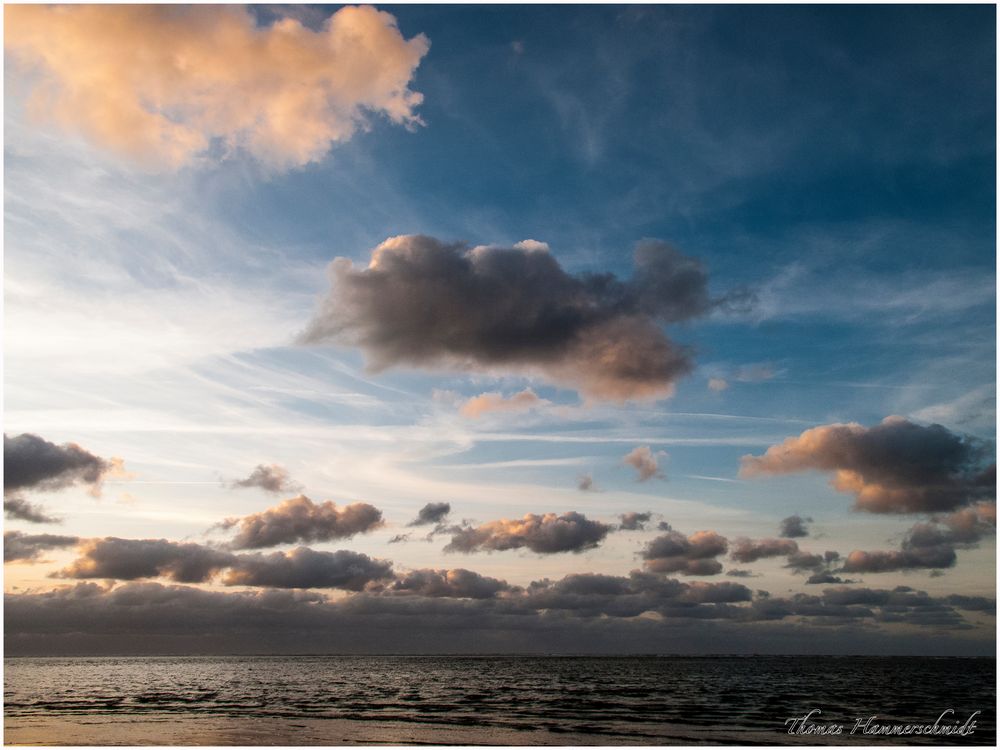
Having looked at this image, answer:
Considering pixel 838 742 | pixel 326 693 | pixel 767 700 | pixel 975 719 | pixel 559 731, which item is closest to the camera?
pixel 838 742

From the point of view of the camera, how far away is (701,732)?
5106 centimetres

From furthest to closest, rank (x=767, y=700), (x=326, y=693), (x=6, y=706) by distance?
(x=326, y=693)
(x=767, y=700)
(x=6, y=706)

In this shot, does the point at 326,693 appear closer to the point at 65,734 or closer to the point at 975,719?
the point at 65,734

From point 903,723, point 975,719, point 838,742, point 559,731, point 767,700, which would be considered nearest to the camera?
point 838,742

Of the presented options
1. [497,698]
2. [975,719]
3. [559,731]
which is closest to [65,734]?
[559,731]

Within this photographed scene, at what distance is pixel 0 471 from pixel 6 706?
5551 cm

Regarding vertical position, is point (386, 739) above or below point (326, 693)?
above

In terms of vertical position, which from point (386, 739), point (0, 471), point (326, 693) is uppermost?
point (0, 471)

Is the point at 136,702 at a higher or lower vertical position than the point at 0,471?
lower

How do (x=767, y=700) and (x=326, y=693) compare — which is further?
(x=326, y=693)

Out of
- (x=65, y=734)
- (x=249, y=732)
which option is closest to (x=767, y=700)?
(x=249, y=732)

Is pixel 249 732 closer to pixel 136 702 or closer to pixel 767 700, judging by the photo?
pixel 136 702

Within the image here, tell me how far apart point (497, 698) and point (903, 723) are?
4297 cm

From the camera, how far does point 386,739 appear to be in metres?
48.3
